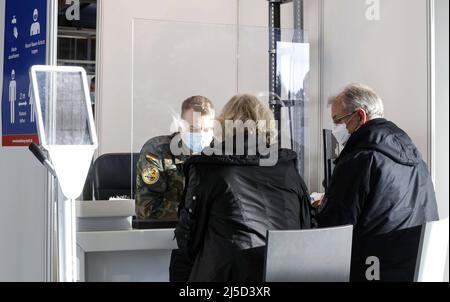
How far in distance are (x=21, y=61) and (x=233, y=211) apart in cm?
156

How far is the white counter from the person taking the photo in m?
2.90

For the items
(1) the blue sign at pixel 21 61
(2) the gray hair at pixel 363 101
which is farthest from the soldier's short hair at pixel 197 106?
(2) the gray hair at pixel 363 101

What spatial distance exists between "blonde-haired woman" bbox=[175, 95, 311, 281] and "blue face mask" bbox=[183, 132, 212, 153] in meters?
0.80

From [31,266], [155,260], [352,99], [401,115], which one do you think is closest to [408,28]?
[401,115]

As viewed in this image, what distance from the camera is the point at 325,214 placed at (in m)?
2.66

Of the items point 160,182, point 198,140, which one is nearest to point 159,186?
point 160,182

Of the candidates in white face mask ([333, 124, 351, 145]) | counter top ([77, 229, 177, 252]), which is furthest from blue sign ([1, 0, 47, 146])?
white face mask ([333, 124, 351, 145])

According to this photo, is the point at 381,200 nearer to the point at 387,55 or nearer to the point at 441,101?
the point at 441,101

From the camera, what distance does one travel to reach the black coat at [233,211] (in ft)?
8.16

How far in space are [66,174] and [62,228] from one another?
0.11m

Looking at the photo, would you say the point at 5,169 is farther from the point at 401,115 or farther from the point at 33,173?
the point at 401,115

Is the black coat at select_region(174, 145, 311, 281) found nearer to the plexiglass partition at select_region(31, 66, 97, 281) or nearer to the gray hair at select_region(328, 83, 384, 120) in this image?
the gray hair at select_region(328, 83, 384, 120)

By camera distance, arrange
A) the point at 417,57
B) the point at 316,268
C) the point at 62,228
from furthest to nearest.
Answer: the point at 417,57 < the point at 316,268 < the point at 62,228

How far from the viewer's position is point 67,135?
1.64 meters
